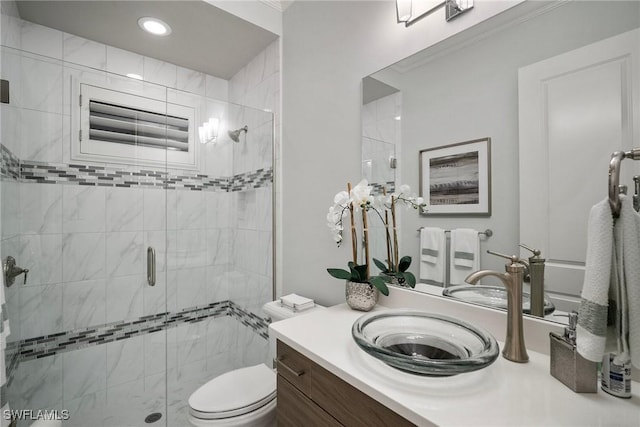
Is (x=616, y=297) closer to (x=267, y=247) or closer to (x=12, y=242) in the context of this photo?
(x=267, y=247)

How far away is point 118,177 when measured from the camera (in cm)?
173

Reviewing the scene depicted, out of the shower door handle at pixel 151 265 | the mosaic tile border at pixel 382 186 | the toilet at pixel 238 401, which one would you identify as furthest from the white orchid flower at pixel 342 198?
the shower door handle at pixel 151 265

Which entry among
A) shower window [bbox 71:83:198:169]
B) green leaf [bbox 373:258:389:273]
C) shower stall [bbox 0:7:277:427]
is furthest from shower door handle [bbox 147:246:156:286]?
green leaf [bbox 373:258:389:273]

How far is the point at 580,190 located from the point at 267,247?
1629 millimetres

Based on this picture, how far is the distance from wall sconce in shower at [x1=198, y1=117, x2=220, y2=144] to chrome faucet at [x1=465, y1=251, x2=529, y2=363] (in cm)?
170

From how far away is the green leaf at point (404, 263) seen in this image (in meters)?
1.25

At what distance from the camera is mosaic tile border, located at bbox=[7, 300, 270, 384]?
1463 mm

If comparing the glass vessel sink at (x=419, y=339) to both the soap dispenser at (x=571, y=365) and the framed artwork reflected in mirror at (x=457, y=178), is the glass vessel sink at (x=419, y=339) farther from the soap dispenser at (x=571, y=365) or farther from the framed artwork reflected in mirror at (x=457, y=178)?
the framed artwork reflected in mirror at (x=457, y=178)

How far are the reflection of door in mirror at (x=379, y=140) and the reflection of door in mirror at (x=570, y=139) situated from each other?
0.48 meters

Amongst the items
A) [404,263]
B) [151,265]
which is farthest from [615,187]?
[151,265]

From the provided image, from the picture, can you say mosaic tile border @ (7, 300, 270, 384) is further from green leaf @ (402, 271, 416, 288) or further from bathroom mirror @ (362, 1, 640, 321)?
bathroom mirror @ (362, 1, 640, 321)

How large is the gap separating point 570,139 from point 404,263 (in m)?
0.70

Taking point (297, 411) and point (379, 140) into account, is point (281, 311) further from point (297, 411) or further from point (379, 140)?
point (379, 140)

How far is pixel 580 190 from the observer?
0.83 metres
